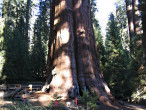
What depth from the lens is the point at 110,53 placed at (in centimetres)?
1700

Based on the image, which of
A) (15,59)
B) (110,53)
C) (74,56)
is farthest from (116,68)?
(15,59)

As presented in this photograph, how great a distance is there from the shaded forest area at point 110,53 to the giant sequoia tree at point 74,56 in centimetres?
149

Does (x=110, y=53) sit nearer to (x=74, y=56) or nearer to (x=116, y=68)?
(x=116, y=68)

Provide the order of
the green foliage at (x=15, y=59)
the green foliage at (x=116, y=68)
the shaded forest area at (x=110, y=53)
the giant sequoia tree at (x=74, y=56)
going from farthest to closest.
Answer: the green foliage at (x=15, y=59), the green foliage at (x=116, y=68), the shaded forest area at (x=110, y=53), the giant sequoia tree at (x=74, y=56)

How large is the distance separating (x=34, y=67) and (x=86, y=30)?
2772 cm

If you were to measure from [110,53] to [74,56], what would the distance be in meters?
8.52

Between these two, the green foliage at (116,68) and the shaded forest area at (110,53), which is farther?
the green foliage at (116,68)

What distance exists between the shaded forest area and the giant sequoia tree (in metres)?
1.49

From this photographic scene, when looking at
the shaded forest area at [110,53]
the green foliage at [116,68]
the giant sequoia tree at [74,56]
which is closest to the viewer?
the giant sequoia tree at [74,56]

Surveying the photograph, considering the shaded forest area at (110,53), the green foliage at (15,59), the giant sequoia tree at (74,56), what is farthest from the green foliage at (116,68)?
the green foliage at (15,59)

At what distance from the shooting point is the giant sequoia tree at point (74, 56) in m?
8.51

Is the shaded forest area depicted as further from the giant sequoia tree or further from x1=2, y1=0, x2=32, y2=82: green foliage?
the giant sequoia tree

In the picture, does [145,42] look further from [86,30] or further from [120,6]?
[120,6]

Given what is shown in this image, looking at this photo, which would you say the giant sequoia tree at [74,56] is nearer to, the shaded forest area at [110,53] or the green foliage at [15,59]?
the shaded forest area at [110,53]
